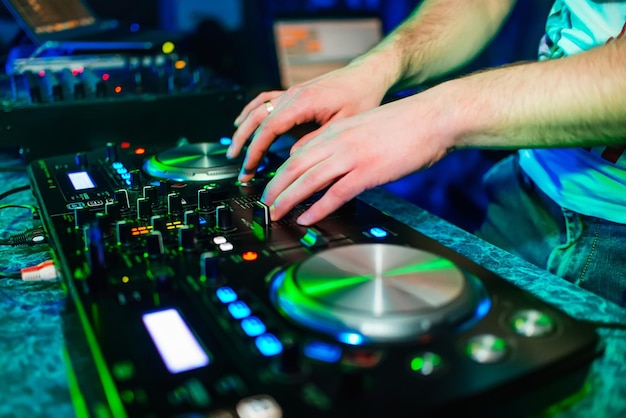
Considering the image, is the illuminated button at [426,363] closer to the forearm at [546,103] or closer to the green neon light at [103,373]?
the green neon light at [103,373]

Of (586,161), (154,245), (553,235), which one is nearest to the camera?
(154,245)

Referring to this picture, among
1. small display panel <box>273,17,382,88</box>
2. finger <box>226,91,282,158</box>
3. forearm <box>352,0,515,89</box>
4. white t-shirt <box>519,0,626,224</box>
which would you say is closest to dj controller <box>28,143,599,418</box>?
finger <box>226,91,282,158</box>

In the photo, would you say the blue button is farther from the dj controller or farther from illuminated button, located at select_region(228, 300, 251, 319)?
illuminated button, located at select_region(228, 300, 251, 319)

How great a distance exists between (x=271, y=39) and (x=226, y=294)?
8.44 ft

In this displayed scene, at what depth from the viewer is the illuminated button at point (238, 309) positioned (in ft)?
1.87

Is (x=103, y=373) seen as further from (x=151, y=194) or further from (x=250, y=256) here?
(x=151, y=194)

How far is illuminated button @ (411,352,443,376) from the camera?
490mm

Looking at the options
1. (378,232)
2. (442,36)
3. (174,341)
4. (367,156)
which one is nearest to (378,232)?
(378,232)

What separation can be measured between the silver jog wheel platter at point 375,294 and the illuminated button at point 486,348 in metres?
0.03

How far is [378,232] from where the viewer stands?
78cm

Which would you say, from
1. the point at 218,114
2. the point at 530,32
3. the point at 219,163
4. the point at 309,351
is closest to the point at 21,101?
the point at 218,114

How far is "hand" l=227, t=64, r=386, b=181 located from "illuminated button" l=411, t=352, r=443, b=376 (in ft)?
1.77

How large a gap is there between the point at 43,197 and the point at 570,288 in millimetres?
753

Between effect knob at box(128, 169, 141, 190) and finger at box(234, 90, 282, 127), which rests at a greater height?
finger at box(234, 90, 282, 127)
